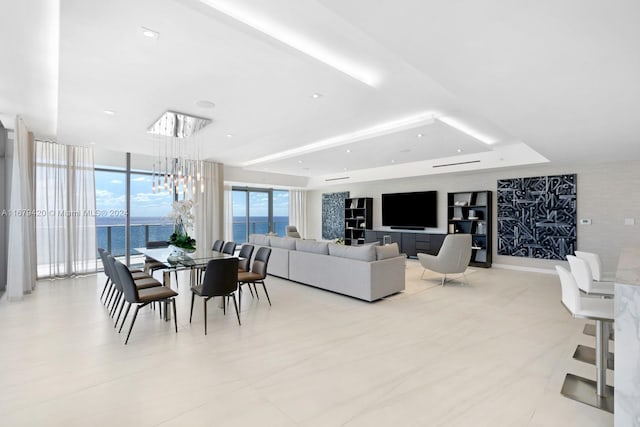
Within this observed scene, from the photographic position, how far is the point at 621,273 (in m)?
2.04

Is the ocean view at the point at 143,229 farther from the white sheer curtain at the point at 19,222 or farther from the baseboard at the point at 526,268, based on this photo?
the baseboard at the point at 526,268

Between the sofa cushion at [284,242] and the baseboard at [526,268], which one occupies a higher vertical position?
the sofa cushion at [284,242]

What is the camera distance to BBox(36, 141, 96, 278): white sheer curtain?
5789mm

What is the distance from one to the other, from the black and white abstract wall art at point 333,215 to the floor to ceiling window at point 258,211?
1557 millimetres

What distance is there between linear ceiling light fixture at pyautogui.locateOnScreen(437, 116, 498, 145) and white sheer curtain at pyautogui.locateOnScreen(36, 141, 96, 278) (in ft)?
22.7

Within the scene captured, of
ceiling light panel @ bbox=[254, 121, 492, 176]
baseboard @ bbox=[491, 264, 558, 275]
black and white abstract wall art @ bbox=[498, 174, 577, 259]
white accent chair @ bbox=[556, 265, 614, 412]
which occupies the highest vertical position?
ceiling light panel @ bbox=[254, 121, 492, 176]

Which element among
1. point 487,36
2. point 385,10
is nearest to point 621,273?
point 487,36

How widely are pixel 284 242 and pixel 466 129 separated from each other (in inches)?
153

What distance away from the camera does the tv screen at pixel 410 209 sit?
8.35 metres

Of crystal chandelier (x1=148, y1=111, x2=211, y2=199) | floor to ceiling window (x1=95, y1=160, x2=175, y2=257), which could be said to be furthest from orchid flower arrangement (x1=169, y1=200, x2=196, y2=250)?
floor to ceiling window (x1=95, y1=160, x2=175, y2=257)

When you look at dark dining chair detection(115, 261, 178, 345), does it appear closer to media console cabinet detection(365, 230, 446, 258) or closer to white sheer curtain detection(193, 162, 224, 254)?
white sheer curtain detection(193, 162, 224, 254)

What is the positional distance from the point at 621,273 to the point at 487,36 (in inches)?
71.4

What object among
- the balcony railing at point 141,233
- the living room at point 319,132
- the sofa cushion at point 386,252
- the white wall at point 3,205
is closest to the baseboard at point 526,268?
the living room at point 319,132

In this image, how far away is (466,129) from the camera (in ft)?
16.4
